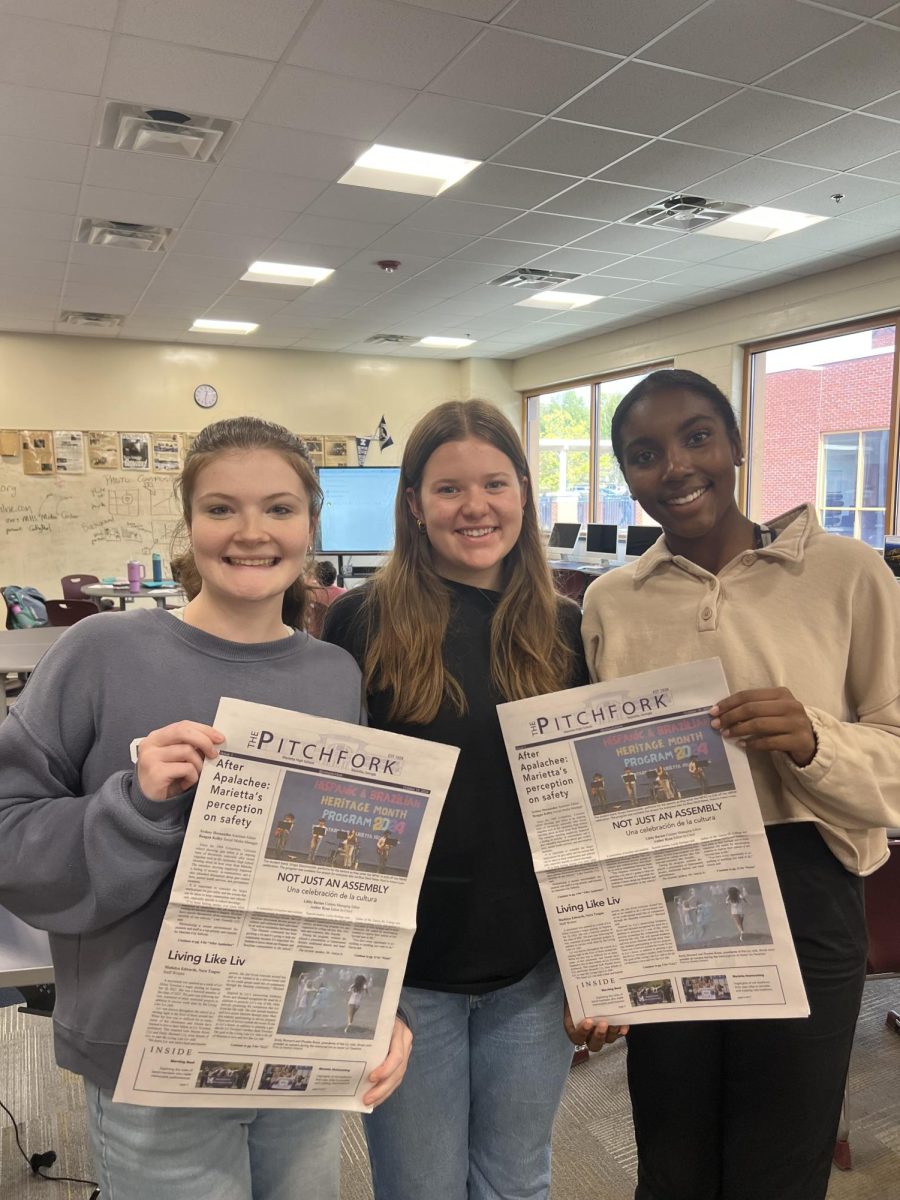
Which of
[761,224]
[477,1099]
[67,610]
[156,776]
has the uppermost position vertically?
[761,224]

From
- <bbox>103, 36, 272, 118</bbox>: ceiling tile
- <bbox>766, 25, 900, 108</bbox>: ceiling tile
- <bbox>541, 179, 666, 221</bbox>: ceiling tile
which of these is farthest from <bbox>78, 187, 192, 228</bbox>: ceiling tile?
<bbox>766, 25, 900, 108</bbox>: ceiling tile

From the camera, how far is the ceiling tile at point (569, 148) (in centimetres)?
412

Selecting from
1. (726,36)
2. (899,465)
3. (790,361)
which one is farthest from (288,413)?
(726,36)

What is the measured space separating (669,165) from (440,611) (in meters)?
4.25

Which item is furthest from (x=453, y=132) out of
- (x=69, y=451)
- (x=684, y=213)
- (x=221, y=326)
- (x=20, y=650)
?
(x=69, y=451)

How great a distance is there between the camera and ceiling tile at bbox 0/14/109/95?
3.13m

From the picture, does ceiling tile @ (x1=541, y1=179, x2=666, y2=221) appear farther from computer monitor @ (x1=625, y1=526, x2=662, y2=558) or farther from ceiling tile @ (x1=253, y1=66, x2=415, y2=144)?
computer monitor @ (x1=625, y1=526, x2=662, y2=558)

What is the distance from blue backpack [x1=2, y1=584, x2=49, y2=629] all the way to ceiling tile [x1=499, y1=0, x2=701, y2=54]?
5.25 metres

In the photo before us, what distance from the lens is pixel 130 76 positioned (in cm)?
349

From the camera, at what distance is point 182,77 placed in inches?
138

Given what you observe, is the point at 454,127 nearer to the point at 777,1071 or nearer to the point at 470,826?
the point at 470,826

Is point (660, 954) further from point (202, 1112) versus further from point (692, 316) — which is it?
point (692, 316)

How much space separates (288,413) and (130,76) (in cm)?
657

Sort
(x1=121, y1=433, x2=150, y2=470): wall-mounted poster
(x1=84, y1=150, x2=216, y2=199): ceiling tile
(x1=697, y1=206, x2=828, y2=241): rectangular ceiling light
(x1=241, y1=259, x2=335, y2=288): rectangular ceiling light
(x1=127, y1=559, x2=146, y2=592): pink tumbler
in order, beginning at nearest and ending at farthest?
(x1=84, y1=150, x2=216, y2=199): ceiling tile < (x1=697, y1=206, x2=828, y2=241): rectangular ceiling light < (x1=241, y1=259, x2=335, y2=288): rectangular ceiling light < (x1=127, y1=559, x2=146, y2=592): pink tumbler < (x1=121, y1=433, x2=150, y2=470): wall-mounted poster
